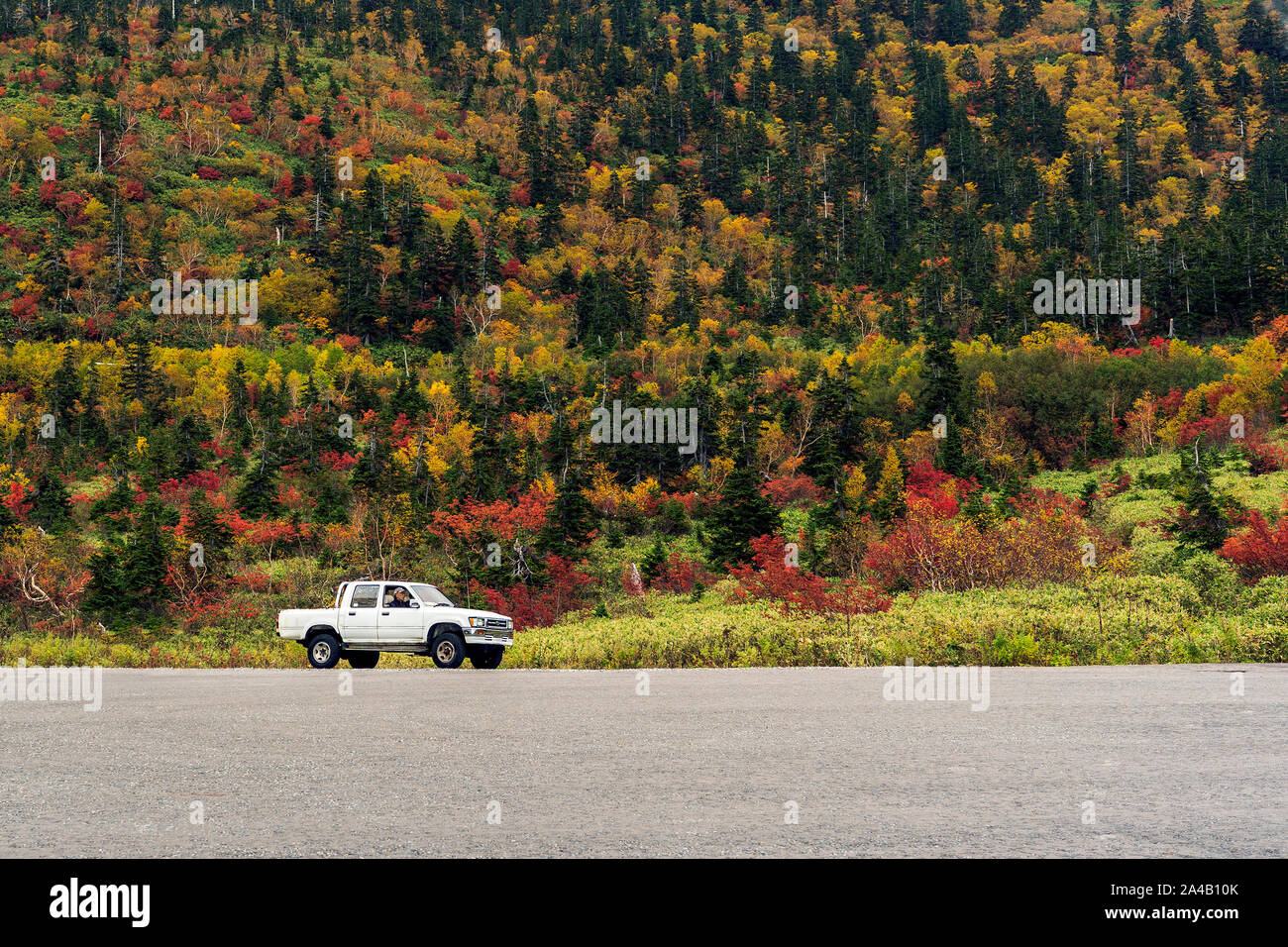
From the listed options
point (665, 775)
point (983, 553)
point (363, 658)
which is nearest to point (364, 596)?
point (363, 658)

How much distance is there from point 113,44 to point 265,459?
9916cm

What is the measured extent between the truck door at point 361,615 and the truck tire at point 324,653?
0.27 meters

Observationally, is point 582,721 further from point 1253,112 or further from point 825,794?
point 1253,112

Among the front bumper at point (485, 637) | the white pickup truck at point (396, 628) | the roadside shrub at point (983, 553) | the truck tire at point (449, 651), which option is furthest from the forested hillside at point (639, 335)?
the truck tire at point (449, 651)

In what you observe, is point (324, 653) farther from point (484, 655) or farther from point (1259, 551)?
point (1259, 551)

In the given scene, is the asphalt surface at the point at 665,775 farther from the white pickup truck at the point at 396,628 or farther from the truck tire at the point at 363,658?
the truck tire at the point at 363,658

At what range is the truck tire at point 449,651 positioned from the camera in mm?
18703

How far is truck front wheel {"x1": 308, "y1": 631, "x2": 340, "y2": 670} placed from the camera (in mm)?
19312

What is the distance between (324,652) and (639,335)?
5920 centimetres

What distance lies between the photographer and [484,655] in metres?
19.2

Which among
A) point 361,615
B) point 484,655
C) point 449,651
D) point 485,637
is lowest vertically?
point 484,655

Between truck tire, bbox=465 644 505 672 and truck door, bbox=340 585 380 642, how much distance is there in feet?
6.57

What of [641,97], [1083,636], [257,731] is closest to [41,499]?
[257,731]

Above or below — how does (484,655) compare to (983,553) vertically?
below
